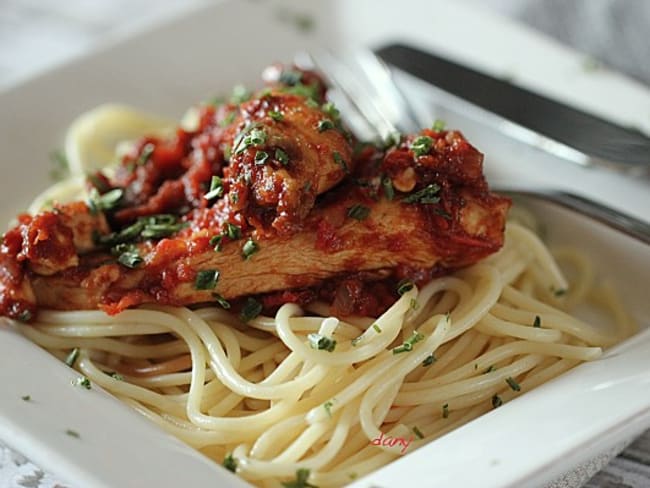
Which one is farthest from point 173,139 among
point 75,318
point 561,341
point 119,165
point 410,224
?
point 561,341

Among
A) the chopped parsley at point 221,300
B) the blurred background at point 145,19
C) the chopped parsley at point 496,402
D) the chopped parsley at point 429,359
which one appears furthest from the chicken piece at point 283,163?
the blurred background at point 145,19

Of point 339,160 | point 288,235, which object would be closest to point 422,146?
point 339,160

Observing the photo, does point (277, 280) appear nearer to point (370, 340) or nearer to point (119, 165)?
point (370, 340)

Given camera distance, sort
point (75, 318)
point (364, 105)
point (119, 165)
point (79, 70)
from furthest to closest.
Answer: point (79, 70)
point (364, 105)
point (119, 165)
point (75, 318)

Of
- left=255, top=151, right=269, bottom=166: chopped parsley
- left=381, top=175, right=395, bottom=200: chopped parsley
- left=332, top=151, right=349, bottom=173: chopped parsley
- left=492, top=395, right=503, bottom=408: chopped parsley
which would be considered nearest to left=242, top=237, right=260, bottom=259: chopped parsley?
left=255, top=151, right=269, bottom=166: chopped parsley

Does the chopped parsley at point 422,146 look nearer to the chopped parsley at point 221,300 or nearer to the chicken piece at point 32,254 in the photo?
the chopped parsley at point 221,300

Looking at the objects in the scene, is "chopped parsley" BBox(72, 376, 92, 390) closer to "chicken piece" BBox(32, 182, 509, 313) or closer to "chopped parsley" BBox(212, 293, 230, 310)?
"chicken piece" BBox(32, 182, 509, 313)
